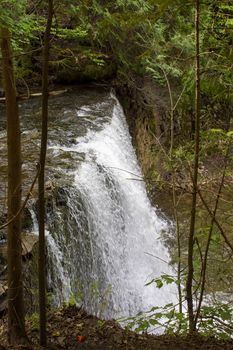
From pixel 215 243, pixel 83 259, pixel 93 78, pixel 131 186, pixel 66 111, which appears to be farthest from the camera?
pixel 93 78

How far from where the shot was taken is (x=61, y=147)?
25.5 feet

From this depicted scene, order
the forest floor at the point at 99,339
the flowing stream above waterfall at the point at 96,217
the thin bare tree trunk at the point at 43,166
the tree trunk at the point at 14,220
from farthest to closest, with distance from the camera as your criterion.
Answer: the flowing stream above waterfall at the point at 96,217, the forest floor at the point at 99,339, the tree trunk at the point at 14,220, the thin bare tree trunk at the point at 43,166

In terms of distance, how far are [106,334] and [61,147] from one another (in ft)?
14.9

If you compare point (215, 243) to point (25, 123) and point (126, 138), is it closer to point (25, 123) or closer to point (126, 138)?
point (25, 123)

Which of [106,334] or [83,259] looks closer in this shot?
[106,334]

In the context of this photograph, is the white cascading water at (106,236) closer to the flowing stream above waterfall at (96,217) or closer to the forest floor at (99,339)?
the flowing stream above waterfall at (96,217)

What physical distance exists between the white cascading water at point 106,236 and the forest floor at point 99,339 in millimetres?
809

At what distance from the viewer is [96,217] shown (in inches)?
265

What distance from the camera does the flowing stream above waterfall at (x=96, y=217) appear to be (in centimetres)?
571

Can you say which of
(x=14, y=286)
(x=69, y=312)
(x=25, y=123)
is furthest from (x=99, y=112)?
(x=14, y=286)

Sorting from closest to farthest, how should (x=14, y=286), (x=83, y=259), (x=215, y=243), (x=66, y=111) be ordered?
(x=14, y=286) → (x=215, y=243) → (x=83, y=259) → (x=66, y=111)

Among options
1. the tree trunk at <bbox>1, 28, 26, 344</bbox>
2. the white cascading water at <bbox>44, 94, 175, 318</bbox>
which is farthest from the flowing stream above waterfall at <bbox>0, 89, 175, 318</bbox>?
the tree trunk at <bbox>1, 28, 26, 344</bbox>

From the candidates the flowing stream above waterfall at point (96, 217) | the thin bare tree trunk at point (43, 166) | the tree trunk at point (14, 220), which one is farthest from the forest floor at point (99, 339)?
the flowing stream above waterfall at point (96, 217)

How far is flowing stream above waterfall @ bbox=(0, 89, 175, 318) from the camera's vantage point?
5707mm
